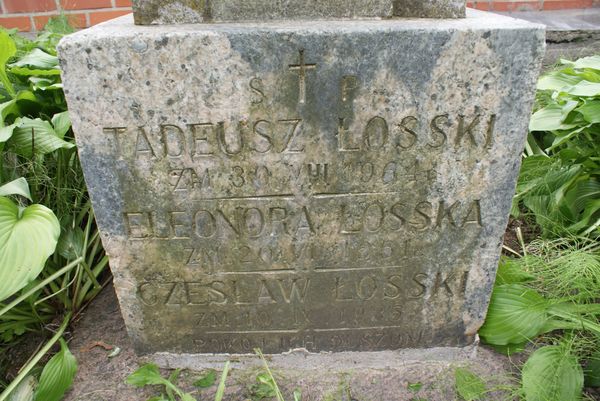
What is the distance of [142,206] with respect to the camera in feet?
4.37

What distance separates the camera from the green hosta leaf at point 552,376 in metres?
1.44

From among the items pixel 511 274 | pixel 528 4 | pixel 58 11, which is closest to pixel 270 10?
pixel 511 274

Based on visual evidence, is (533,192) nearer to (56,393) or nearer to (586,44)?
(586,44)

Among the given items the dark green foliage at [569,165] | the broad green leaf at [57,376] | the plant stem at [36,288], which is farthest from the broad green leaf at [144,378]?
the dark green foliage at [569,165]

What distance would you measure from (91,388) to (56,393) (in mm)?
112

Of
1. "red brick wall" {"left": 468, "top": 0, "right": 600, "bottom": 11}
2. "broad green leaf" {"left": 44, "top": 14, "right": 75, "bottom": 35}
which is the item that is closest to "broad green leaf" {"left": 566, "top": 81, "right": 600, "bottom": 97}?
"red brick wall" {"left": 468, "top": 0, "right": 600, "bottom": 11}

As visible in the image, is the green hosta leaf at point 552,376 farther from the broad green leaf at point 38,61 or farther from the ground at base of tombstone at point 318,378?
the broad green leaf at point 38,61

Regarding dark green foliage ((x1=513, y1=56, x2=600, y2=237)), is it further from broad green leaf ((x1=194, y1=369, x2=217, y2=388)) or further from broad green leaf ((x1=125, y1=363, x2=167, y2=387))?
broad green leaf ((x1=125, y1=363, x2=167, y2=387))

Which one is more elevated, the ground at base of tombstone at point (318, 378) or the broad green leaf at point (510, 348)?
the broad green leaf at point (510, 348)

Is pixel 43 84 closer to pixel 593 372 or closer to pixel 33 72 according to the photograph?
pixel 33 72

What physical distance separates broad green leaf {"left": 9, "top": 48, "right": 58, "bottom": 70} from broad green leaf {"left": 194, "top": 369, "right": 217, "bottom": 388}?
4.83ft

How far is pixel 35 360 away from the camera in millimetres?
1544

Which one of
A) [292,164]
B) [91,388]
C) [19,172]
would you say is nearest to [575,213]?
[292,164]

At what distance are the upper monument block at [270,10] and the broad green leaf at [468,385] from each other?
1192mm
